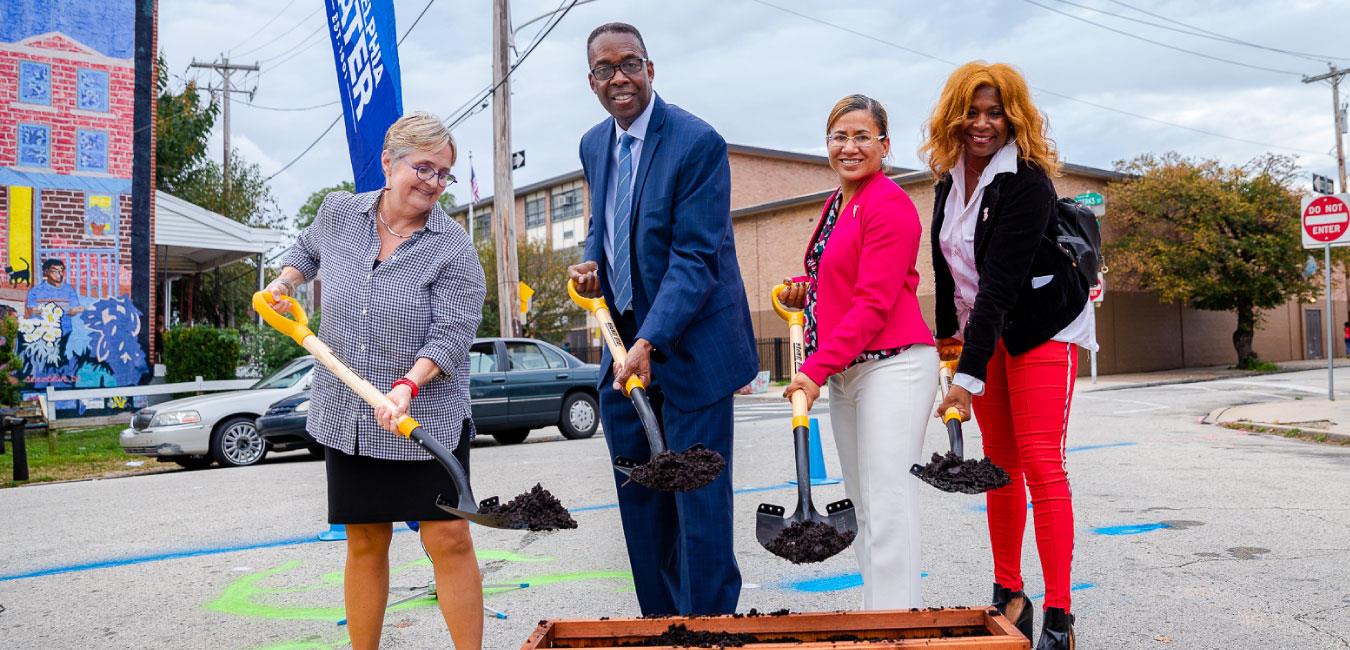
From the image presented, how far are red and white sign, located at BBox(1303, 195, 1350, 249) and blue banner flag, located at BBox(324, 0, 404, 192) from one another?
12366 millimetres

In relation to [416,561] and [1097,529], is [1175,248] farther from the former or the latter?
[416,561]

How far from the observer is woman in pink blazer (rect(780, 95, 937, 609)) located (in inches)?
115

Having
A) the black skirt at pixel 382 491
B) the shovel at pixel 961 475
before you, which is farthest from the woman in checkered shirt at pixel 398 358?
the shovel at pixel 961 475

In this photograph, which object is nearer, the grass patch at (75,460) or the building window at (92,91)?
the grass patch at (75,460)

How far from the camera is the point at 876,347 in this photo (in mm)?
3018

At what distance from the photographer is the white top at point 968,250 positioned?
10.2 feet

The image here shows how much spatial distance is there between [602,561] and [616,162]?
2.76 meters

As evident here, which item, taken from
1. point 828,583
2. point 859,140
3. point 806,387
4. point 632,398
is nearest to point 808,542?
point 806,387

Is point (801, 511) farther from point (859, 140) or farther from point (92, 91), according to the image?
point (92, 91)

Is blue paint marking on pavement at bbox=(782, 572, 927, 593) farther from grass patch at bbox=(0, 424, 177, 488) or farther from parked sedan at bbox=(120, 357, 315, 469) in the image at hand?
grass patch at bbox=(0, 424, 177, 488)

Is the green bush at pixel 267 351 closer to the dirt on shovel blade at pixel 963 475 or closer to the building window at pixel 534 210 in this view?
the dirt on shovel blade at pixel 963 475

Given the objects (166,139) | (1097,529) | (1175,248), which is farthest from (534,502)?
(1175,248)

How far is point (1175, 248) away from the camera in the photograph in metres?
26.0

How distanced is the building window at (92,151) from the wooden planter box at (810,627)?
1710cm
